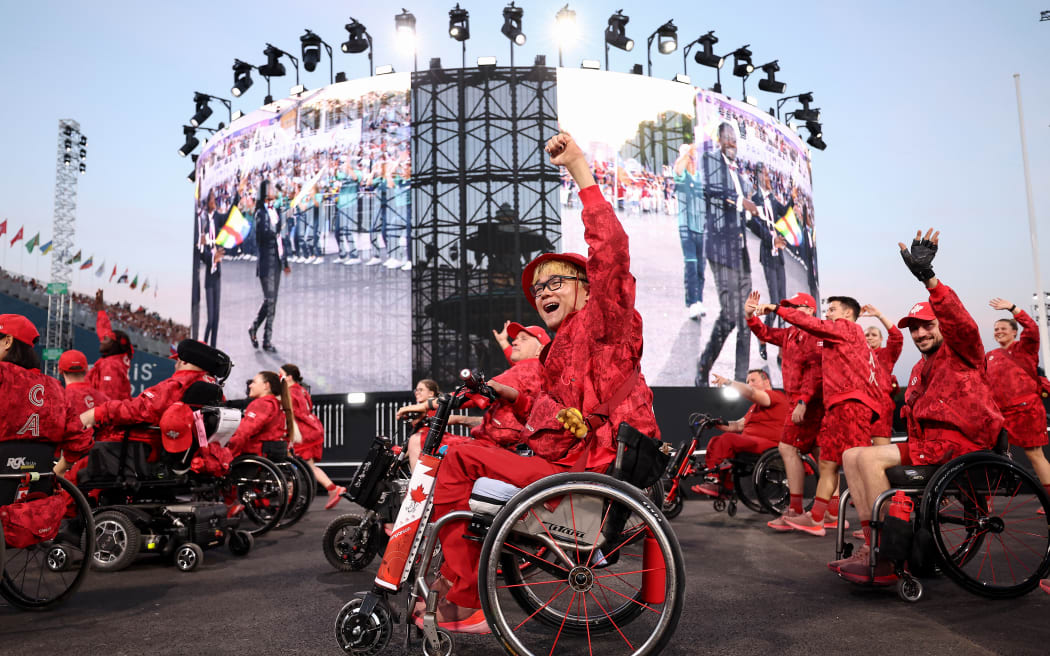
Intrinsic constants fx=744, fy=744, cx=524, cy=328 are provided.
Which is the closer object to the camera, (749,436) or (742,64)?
(749,436)

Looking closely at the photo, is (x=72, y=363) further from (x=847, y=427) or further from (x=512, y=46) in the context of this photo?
(x=512, y=46)

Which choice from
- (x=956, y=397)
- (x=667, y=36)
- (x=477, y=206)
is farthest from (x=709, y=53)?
(x=956, y=397)

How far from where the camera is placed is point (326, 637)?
3199 millimetres

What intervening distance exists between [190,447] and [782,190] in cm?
2433

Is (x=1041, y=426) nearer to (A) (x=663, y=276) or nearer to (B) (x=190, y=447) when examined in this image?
(B) (x=190, y=447)

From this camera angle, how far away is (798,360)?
6.43 metres

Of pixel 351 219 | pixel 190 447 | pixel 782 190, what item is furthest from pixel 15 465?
pixel 782 190

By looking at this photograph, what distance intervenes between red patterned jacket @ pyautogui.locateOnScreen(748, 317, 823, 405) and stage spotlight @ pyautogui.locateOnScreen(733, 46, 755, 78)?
2146cm

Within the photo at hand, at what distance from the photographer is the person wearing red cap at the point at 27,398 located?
3705mm

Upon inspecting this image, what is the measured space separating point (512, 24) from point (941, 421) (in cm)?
2190

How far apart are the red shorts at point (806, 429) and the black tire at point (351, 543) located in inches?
148

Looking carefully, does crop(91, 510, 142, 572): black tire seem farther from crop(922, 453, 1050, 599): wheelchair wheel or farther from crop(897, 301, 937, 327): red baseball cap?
crop(897, 301, 937, 327): red baseball cap

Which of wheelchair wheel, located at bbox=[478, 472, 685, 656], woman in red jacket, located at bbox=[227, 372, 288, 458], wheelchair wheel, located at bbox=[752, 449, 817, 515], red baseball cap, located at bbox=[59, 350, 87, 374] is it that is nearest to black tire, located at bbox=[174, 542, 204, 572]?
woman in red jacket, located at bbox=[227, 372, 288, 458]

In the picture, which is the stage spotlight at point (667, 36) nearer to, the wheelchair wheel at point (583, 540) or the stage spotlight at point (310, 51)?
the stage spotlight at point (310, 51)
